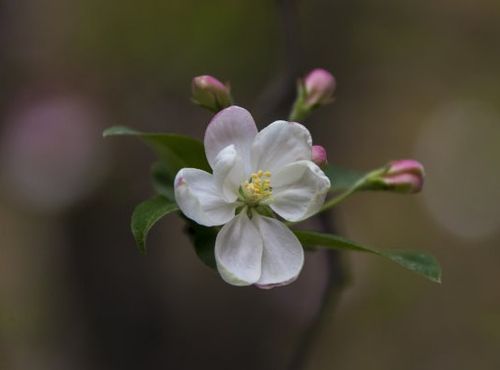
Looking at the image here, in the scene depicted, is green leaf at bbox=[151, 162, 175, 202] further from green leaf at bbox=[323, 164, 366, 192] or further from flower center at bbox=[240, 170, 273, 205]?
green leaf at bbox=[323, 164, 366, 192]

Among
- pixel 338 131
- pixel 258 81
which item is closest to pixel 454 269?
pixel 338 131

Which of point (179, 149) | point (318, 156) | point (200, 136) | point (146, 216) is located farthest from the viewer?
point (200, 136)

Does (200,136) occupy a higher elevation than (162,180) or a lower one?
lower

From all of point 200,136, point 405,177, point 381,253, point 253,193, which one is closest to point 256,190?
point 253,193

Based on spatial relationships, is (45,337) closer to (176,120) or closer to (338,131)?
(176,120)

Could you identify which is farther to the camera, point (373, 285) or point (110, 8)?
point (373, 285)

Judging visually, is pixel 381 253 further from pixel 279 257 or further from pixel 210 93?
pixel 210 93

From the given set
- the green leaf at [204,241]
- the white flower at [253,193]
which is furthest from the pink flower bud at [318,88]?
the green leaf at [204,241]

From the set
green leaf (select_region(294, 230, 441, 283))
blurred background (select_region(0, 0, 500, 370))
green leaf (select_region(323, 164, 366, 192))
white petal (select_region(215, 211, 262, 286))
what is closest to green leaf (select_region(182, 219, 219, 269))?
white petal (select_region(215, 211, 262, 286))
